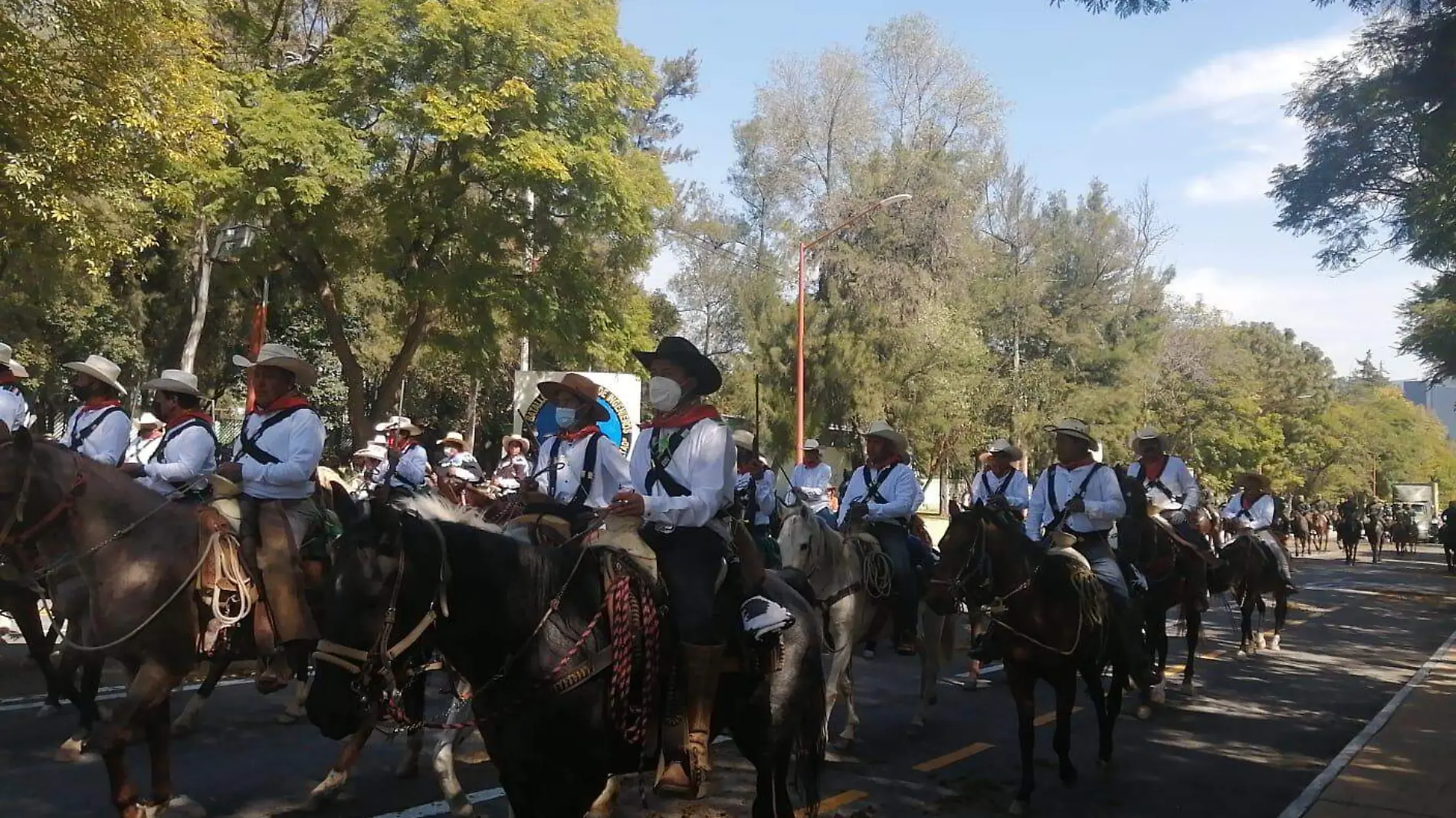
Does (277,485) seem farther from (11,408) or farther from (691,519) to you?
(11,408)

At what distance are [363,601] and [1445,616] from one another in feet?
75.8

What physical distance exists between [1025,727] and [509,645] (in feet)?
15.2

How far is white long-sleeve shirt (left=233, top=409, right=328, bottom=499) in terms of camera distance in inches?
285

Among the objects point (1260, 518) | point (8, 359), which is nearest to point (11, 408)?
point (8, 359)

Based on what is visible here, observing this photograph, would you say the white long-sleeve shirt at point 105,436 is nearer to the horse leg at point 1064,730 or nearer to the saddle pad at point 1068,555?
the saddle pad at point 1068,555

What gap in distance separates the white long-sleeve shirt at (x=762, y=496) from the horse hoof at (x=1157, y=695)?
485 cm

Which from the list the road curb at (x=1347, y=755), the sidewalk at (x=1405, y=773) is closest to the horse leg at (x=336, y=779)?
the road curb at (x=1347, y=755)

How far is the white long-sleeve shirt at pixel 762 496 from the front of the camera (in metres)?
13.8

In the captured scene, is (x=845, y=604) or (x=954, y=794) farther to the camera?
(x=845, y=604)

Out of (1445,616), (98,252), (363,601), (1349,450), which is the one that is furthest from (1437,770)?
(1349,450)

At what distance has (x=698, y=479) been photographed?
5.24 m

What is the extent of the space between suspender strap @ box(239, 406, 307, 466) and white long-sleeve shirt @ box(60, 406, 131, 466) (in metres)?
2.20

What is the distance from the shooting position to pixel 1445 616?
21.2 m

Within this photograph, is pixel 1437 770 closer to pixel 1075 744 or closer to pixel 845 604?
pixel 1075 744
